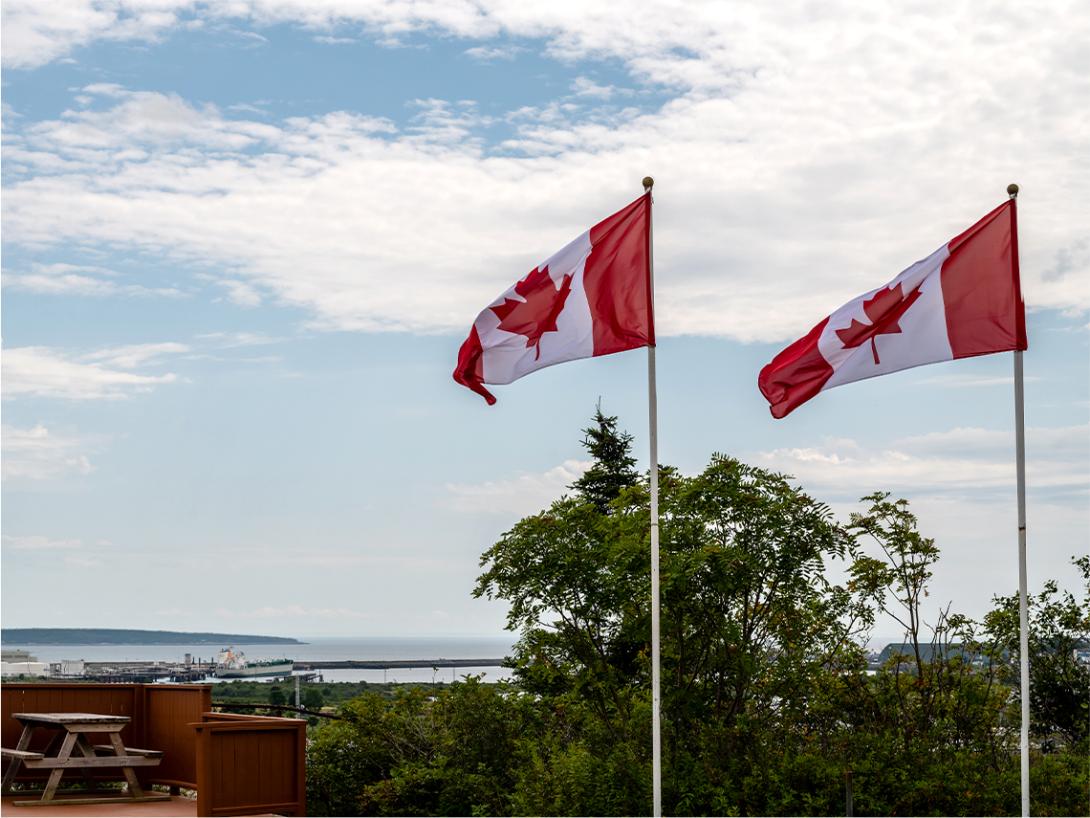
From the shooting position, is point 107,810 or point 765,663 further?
point 765,663

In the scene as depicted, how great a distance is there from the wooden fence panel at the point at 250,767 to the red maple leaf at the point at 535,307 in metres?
3.64

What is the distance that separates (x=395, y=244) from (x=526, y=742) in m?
8.26

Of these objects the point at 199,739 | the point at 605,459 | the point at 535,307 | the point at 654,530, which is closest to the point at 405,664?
the point at 605,459

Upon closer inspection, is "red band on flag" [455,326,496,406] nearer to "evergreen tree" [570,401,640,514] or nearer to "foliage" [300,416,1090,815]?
"foliage" [300,416,1090,815]

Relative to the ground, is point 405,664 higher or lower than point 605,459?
lower

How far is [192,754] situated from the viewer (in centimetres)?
1194

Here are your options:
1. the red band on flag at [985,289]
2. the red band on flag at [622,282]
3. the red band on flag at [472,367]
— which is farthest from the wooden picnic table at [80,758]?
the red band on flag at [985,289]

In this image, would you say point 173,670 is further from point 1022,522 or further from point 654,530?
point 1022,522

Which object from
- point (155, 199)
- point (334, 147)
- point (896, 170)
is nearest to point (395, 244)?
point (334, 147)

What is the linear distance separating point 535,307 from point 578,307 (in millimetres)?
358

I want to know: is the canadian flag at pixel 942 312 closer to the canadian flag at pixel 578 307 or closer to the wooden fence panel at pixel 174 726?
the canadian flag at pixel 578 307

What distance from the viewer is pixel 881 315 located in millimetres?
9531

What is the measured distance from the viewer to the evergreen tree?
83.9 ft

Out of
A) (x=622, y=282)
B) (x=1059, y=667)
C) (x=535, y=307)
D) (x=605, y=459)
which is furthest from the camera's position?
(x=605, y=459)
